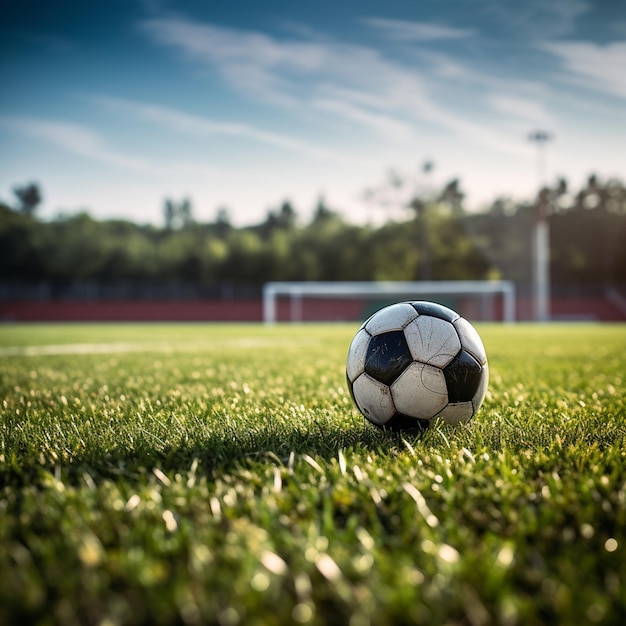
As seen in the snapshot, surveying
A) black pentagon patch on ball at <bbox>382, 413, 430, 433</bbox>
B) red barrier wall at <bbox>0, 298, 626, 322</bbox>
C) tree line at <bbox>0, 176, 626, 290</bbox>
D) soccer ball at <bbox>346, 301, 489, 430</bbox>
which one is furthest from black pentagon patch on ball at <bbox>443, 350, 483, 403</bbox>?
tree line at <bbox>0, 176, 626, 290</bbox>

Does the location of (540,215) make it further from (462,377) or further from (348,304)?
(462,377)

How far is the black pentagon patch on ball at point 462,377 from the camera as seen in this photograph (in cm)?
283

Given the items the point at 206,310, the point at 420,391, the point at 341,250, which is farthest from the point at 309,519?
the point at 341,250

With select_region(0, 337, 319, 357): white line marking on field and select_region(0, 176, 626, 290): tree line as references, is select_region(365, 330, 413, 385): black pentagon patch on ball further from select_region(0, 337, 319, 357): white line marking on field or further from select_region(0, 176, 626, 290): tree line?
select_region(0, 176, 626, 290): tree line

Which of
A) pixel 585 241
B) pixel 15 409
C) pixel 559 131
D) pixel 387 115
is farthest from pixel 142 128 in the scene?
pixel 15 409

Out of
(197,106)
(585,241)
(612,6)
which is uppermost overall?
(612,6)

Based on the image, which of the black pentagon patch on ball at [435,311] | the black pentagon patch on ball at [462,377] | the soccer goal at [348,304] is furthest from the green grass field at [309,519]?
the soccer goal at [348,304]

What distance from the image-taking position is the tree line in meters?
51.8

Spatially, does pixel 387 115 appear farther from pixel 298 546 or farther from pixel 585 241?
pixel 298 546

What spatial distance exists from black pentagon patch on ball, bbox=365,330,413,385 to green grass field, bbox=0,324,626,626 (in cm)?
32

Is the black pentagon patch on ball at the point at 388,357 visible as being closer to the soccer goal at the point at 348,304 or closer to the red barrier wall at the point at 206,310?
the soccer goal at the point at 348,304

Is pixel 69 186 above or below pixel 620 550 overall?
above

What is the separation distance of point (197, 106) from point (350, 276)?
69.5ft

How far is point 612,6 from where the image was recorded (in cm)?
3888
